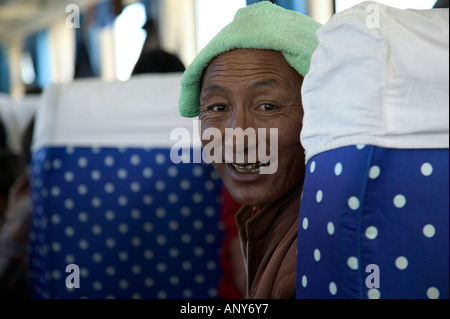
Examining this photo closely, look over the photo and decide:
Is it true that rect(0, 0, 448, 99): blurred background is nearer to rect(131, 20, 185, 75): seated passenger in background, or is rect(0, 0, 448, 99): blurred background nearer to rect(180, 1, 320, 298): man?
rect(131, 20, 185, 75): seated passenger in background

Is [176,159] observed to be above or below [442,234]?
below

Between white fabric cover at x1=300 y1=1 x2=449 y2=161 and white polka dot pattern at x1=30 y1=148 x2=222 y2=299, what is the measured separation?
139cm

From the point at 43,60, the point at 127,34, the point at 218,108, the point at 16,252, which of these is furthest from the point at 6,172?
the point at 43,60

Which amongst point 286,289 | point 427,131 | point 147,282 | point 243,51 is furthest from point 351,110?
point 147,282

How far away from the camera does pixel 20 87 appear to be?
41.3 feet

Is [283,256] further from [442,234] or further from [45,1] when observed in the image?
[45,1]

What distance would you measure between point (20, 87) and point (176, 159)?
11.2 m

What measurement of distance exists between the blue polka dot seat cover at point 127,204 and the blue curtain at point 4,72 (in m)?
11.0

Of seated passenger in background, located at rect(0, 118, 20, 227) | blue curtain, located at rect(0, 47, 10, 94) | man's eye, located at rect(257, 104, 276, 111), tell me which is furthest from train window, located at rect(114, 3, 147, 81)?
blue curtain, located at rect(0, 47, 10, 94)

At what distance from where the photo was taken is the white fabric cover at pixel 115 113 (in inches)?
86.7

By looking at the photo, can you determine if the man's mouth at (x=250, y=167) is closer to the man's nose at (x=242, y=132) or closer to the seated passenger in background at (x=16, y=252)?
the man's nose at (x=242, y=132)

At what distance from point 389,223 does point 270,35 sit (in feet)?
1.84

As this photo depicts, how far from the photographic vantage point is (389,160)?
79cm

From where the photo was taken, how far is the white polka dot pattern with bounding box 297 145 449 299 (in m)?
0.77
